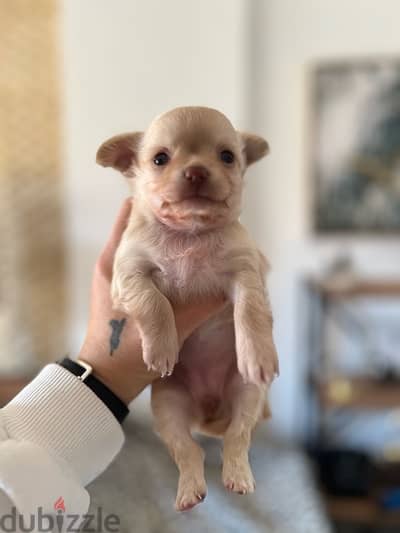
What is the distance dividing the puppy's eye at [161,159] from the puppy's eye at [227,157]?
0.06m

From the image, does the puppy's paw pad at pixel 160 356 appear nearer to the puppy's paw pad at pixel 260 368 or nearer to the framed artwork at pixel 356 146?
the puppy's paw pad at pixel 260 368

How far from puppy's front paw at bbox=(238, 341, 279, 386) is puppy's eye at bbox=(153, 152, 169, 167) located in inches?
8.8

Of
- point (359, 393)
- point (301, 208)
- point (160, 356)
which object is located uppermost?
point (160, 356)

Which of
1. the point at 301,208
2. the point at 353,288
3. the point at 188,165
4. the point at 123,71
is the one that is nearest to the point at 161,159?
the point at 188,165

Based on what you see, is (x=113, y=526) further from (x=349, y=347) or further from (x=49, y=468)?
(x=349, y=347)

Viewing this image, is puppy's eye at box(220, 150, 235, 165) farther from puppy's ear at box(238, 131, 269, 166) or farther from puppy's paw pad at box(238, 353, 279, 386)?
puppy's paw pad at box(238, 353, 279, 386)

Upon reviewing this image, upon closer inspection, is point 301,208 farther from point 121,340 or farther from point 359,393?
point 121,340

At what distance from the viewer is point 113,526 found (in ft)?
2.04

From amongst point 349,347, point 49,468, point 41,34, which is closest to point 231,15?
point 41,34

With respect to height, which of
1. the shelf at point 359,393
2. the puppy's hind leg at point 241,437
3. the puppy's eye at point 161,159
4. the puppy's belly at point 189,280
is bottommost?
the shelf at point 359,393

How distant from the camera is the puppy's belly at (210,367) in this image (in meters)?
0.66

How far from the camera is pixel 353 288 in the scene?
2115 mm

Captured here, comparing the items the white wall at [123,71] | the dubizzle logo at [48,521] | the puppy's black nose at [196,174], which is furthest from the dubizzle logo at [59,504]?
the white wall at [123,71]

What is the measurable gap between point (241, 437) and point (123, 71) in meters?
1.44
